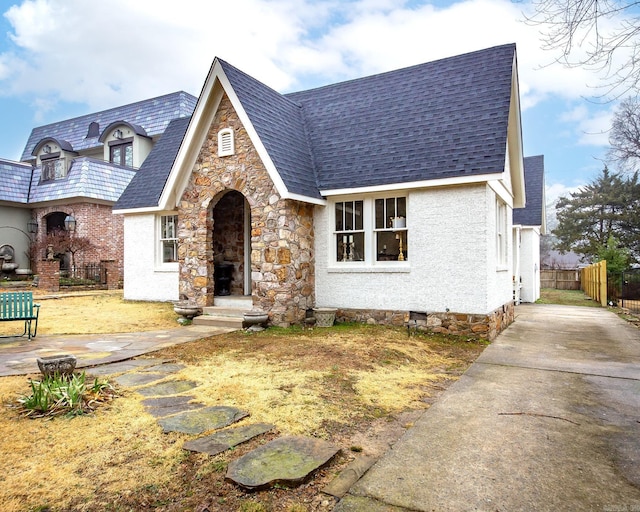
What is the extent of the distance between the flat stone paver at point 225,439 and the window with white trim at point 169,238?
10.7 metres

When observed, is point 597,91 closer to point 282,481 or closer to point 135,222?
point 282,481

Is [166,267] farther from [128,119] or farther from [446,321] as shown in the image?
[128,119]

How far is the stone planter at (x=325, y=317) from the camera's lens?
9.48 meters

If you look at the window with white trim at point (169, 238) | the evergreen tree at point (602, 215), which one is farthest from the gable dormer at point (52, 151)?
the evergreen tree at point (602, 215)

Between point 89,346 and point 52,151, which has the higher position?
point 52,151

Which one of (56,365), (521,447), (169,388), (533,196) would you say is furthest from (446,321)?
(533,196)

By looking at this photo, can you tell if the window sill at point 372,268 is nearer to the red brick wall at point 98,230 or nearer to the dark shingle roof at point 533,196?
the dark shingle roof at point 533,196

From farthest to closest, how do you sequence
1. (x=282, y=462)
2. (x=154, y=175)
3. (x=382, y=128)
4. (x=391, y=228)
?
(x=154, y=175)
(x=382, y=128)
(x=391, y=228)
(x=282, y=462)

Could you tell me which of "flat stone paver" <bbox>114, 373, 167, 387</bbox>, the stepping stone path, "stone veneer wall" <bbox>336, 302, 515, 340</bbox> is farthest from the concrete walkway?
"stone veneer wall" <bbox>336, 302, 515, 340</bbox>

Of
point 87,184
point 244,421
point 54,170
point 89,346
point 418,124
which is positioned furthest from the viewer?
point 54,170

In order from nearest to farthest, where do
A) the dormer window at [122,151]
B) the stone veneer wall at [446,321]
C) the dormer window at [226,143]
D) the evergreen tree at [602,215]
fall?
1. the stone veneer wall at [446,321]
2. the dormer window at [226,143]
3. the dormer window at [122,151]
4. the evergreen tree at [602,215]

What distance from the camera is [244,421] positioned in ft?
12.9

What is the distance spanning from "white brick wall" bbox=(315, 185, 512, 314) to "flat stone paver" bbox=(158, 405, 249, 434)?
5.67 meters

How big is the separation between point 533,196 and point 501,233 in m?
9.81
